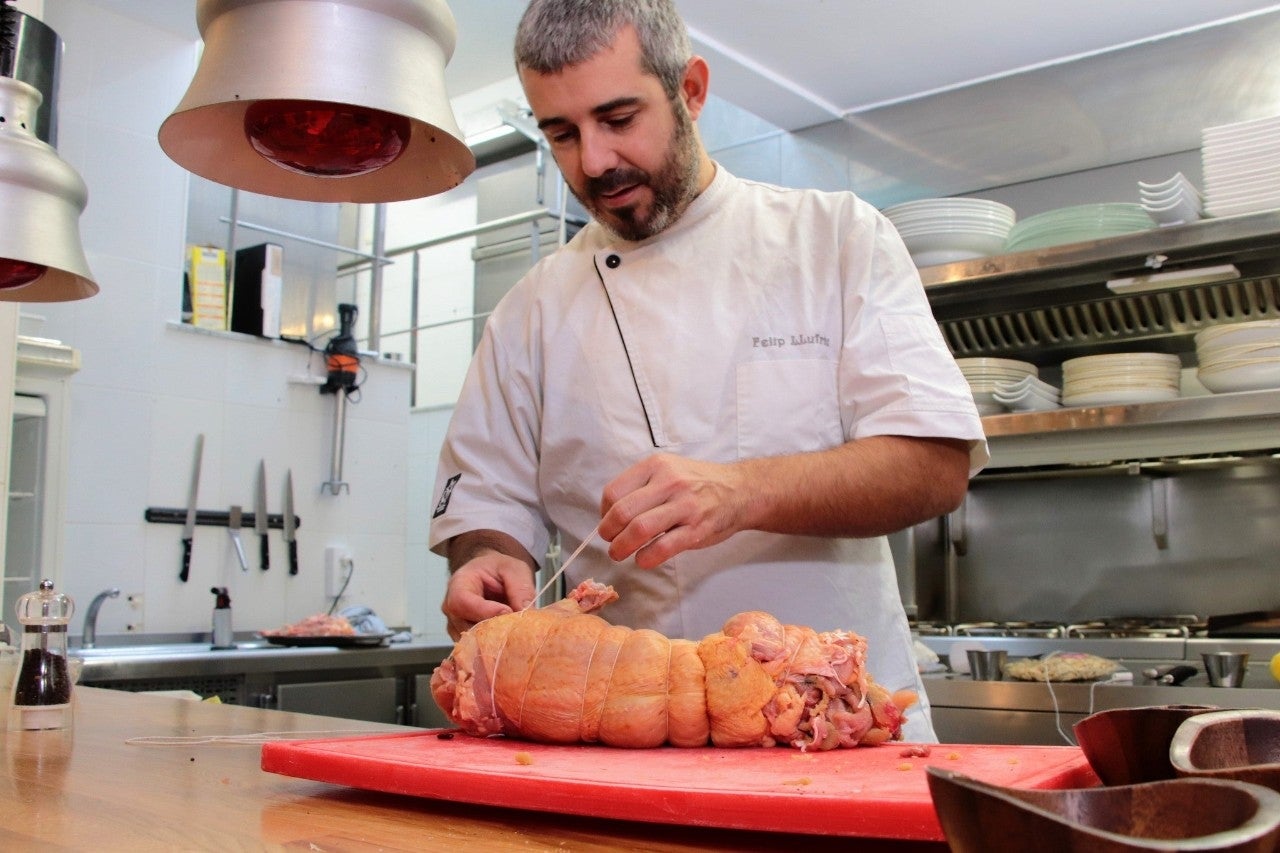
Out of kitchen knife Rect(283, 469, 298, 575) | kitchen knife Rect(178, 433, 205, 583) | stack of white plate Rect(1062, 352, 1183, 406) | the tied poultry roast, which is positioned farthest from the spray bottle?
the tied poultry roast

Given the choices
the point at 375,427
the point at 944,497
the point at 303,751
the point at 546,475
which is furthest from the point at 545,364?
the point at 375,427

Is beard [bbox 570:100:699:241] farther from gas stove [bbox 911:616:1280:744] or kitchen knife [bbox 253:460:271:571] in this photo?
kitchen knife [bbox 253:460:271:571]

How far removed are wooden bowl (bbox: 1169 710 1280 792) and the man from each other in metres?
0.70

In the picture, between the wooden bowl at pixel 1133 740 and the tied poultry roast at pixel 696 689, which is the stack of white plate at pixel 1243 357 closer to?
the tied poultry roast at pixel 696 689

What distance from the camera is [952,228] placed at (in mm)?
3604

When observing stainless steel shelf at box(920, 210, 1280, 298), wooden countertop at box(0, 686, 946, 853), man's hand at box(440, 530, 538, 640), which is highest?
stainless steel shelf at box(920, 210, 1280, 298)

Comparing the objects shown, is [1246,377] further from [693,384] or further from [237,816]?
[237,816]

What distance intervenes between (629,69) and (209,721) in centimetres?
110

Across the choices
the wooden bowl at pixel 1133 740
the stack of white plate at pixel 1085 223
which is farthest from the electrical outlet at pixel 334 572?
the wooden bowl at pixel 1133 740

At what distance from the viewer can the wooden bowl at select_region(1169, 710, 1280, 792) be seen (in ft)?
2.38

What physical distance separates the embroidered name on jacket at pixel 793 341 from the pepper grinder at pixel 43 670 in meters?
1.07

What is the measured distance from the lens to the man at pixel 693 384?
158cm

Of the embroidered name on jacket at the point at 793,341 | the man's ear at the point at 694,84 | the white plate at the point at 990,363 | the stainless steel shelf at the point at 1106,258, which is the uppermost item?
the stainless steel shelf at the point at 1106,258

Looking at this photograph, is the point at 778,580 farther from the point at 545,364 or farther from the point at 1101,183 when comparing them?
the point at 1101,183
